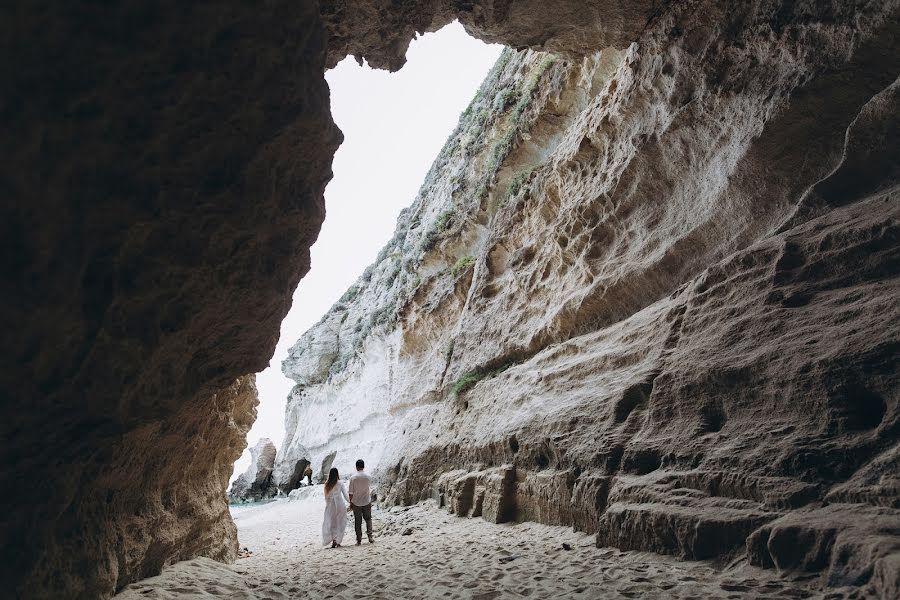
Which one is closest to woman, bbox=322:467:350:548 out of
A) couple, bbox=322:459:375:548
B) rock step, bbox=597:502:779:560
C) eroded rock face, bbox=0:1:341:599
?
couple, bbox=322:459:375:548

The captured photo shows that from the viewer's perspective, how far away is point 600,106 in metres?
9.73

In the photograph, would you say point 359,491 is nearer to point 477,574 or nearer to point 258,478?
point 477,574

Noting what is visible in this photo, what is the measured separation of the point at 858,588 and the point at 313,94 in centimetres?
530

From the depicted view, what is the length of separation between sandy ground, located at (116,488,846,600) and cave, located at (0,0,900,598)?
0.82 feet

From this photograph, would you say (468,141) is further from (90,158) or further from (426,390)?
(90,158)

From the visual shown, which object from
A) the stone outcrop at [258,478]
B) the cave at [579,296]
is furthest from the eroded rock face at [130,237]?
the stone outcrop at [258,478]

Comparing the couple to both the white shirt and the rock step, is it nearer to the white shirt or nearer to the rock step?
the white shirt

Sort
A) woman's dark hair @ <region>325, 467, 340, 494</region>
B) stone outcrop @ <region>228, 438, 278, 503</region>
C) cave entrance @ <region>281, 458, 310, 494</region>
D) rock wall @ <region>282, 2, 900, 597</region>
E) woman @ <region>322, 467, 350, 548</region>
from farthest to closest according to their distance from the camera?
stone outcrop @ <region>228, 438, 278, 503</region>
cave entrance @ <region>281, 458, 310, 494</region>
woman's dark hair @ <region>325, 467, 340, 494</region>
woman @ <region>322, 467, 350, 548</region>
rock wall @ <region>282, 2, 900, 597</region>

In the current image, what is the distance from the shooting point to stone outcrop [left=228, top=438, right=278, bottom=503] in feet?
122

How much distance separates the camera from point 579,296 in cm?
898

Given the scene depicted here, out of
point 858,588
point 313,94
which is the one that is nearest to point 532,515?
point 858,588

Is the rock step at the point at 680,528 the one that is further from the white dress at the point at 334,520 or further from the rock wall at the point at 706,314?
the white dress at the point at 334,520

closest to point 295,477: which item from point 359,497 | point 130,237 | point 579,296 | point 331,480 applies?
point 331,480

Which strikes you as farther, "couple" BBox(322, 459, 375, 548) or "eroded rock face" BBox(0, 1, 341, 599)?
"couple" BBox(322, 459, 375, 548)
